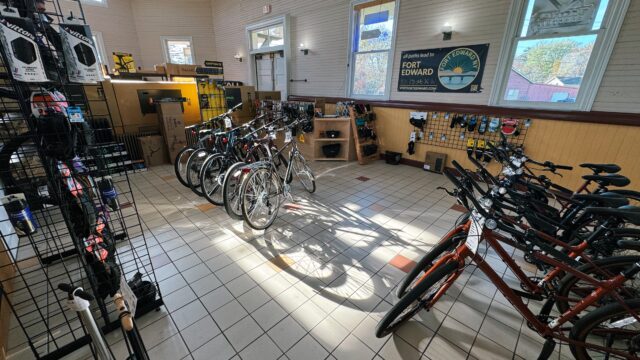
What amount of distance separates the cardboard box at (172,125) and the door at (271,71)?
10.6ft

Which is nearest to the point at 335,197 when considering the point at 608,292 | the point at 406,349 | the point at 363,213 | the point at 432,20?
the point at 363,213

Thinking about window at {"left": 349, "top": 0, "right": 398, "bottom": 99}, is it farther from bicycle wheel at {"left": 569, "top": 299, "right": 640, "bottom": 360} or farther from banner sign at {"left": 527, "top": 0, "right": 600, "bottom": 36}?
bicycle wheel at {"left": 569, "top": 299, "right": 640, "bottom": 360}

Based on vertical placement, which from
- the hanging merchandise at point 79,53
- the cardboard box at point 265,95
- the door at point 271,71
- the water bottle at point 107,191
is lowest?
the water bottle at point 107,191

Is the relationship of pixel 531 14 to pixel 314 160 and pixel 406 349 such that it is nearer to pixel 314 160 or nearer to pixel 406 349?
pixel 314 160

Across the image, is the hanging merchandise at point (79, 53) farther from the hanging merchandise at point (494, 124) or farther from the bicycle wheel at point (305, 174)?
the hanging merchandise at point (494, 124)

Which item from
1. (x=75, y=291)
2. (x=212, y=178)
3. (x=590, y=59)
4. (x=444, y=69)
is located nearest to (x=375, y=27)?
(x=444, y=69)

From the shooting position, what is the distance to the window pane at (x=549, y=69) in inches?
132

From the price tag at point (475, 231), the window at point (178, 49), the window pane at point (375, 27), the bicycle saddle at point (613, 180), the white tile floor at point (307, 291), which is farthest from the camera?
the window at point (178, 49)

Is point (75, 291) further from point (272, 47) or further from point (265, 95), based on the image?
point (272, 47)

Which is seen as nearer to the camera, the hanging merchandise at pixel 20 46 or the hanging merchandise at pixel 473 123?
the hanging merchandise at pixel 20 46

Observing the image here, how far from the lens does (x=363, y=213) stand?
3.16 metres

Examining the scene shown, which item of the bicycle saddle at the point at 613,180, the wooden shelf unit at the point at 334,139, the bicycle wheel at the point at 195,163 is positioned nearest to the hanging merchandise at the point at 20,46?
the bicycle wheel at the point at 195,163

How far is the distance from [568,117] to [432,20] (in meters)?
2.55

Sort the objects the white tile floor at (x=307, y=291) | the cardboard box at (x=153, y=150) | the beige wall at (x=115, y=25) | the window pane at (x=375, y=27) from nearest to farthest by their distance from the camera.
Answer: the white tile floor at (x=307, y=291), the cardboard box at (x=153, y=150), the window pane at (x=375, y=27), the beige wall at (x=115, y=25)
